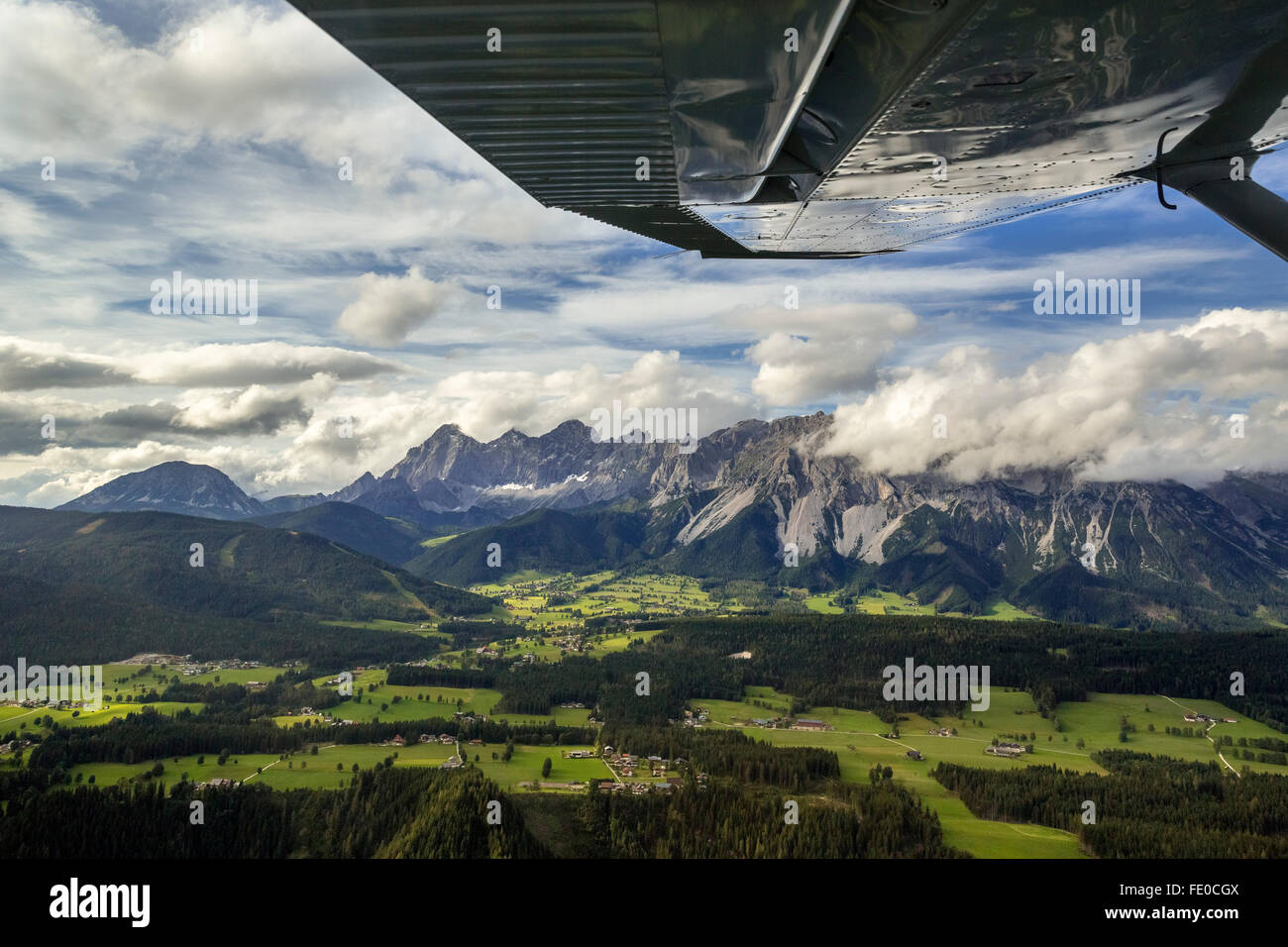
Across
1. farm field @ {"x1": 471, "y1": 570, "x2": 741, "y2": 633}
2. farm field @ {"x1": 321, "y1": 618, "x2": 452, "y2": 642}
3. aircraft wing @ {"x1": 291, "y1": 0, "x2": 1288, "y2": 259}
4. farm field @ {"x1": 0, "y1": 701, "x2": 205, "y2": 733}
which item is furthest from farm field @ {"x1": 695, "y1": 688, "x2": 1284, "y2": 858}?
farm field @ {"x1": 321, "y1": 618, "x2": 452, "y2": 642}

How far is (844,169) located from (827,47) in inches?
31.3

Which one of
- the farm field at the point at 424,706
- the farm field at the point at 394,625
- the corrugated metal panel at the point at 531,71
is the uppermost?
the corrugated metal panel at the point at 531,71

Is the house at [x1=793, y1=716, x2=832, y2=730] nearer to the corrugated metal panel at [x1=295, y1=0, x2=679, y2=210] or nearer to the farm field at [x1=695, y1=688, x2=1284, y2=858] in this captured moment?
the farm field at [x1=695, y1=688, x2=1284, y2=858]

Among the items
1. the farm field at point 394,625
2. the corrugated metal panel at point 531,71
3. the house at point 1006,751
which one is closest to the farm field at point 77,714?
the farm field at point 394,625

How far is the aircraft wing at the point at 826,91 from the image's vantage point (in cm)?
117

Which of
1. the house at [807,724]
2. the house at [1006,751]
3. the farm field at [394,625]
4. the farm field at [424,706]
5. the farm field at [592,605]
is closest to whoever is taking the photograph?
the house at [1006,751]

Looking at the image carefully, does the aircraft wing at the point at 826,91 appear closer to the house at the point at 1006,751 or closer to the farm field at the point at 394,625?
the house at the point at 1006,751

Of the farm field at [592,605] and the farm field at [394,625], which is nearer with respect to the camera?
the farm field at [394,625]

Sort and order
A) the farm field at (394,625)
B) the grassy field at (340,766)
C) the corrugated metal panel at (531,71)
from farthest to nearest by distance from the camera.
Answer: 1. the farm field at (394,625)
2. the grassy field at (340,766)
3. the corrugated metal panel at (531,71)

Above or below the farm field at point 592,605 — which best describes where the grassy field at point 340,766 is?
above

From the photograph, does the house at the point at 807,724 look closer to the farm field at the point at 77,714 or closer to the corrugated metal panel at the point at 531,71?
the farm field at the point at 77,714

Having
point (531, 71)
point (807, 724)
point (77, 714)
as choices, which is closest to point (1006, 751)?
point (807, 724)

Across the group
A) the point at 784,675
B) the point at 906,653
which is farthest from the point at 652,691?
the point at 906,653
